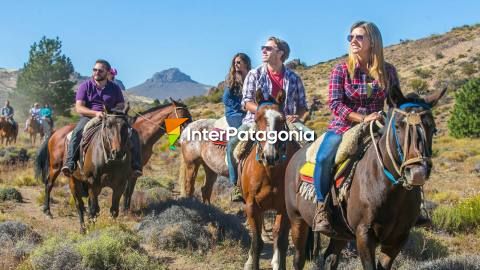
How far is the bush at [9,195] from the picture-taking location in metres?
12.5

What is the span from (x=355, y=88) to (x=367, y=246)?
1.54 metres

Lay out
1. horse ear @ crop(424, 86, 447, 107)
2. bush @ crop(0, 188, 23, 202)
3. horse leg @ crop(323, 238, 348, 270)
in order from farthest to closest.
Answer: bush @ crop(0, 188, 23, 202)
horse leg @ crop(323, 238, 348, 270)
horse ear @ crop(424, 86, 447, 107)

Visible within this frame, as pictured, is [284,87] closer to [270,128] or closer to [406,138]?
[270,128]

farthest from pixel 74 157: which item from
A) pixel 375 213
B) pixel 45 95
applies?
pixel 45 95

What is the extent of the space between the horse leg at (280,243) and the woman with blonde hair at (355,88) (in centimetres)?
157

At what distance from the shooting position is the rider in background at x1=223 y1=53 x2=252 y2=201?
27.0ft

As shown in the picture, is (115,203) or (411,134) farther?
(115,203)

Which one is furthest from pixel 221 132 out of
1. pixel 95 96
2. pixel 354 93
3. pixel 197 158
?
pixel 354 93

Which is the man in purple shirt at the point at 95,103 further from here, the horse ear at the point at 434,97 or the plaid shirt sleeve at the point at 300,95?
the horse ear at the point at 434,97

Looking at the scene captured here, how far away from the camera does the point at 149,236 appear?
8.60 metres

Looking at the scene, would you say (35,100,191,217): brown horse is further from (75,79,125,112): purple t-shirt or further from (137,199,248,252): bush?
(137,199,248,252): bush

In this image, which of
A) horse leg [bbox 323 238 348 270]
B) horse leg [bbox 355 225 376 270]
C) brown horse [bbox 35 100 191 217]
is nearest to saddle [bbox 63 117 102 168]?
brown horse [bbox 35 100 191 217]

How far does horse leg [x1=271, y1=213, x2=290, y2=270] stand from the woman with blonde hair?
1.57 m

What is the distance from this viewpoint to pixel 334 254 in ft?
19.5
